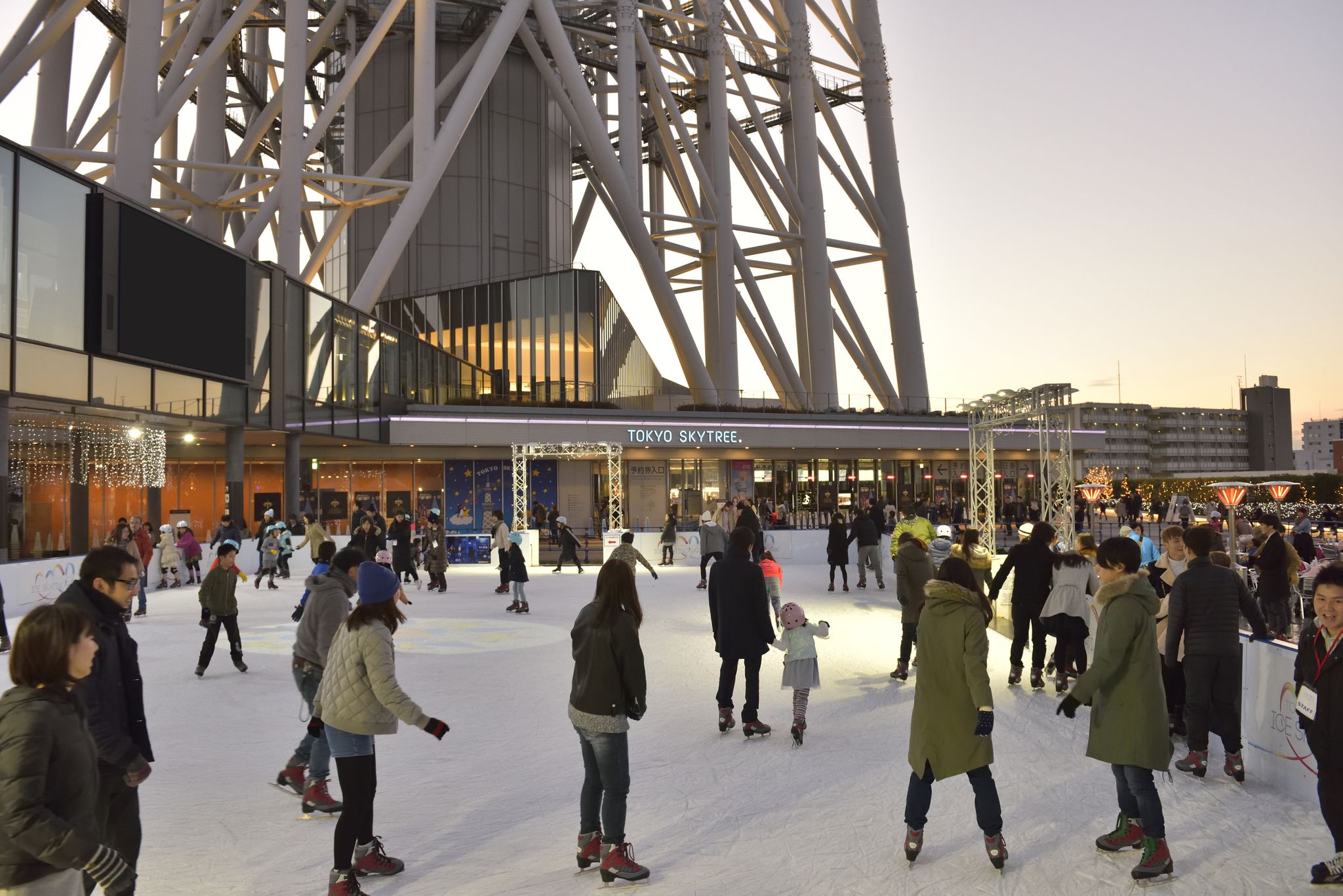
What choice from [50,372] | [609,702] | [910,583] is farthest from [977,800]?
[50,372]

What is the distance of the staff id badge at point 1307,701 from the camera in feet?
14.5

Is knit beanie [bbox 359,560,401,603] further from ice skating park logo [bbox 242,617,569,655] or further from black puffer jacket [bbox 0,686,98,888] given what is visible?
ice skating park logo [bbox 242,617,569,655]

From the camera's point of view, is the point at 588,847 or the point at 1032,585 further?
the point at 1032,585

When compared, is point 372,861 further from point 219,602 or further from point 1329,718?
point 219,602

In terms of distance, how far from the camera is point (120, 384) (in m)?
19.6

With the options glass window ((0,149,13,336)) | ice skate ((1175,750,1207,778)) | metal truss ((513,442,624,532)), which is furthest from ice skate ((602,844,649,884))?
metal truss ((513,442,624,532))

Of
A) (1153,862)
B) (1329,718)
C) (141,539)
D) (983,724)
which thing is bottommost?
(1153,862)

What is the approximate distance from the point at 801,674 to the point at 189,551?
16702 mm

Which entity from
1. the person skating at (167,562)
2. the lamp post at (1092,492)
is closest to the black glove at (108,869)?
the person skating at (167,562)

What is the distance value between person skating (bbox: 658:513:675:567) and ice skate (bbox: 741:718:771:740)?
667 inches

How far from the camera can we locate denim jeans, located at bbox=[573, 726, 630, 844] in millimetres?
4684

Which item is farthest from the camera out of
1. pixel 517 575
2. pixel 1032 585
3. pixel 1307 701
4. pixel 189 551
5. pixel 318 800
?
pixel 189 551

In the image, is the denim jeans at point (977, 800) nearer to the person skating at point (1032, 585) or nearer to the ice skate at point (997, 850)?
the ice skate at point (997, 850)

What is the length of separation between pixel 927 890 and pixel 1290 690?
322 centimetres
